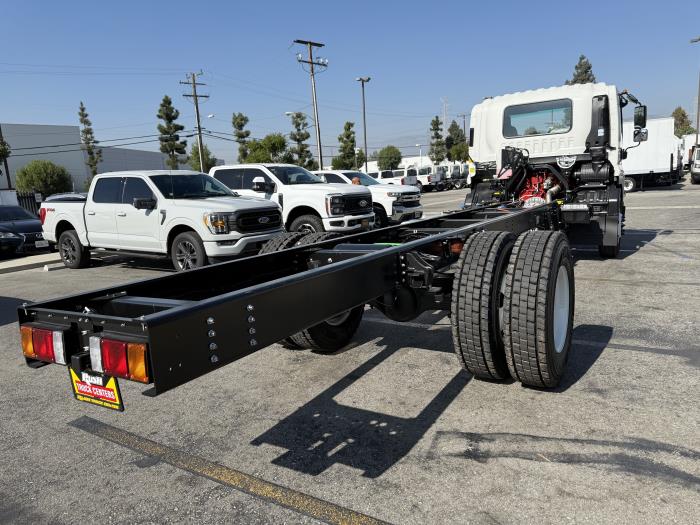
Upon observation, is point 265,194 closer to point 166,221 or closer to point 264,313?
point 166,221

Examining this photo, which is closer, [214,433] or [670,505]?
[670,505]

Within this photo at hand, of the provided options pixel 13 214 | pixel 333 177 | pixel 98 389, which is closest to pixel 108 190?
pixel 13 214

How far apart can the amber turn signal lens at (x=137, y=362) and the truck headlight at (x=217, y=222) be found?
6.57 metres

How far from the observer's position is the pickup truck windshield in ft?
30.6

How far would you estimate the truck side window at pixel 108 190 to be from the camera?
9734 millimetres

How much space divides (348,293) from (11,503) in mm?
1993

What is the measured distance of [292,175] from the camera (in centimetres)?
1197

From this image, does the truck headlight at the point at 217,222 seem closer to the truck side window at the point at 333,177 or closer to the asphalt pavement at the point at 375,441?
the asphalt pavement at the point at 375,441

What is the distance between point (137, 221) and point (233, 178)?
329cm

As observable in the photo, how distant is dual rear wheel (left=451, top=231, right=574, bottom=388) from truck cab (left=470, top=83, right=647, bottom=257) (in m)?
4.73

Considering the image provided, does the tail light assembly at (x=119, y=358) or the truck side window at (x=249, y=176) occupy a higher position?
the truck side window at (x=249, y=176)

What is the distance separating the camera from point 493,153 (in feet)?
30.9

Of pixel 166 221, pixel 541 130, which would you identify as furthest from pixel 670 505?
pixel 166 221

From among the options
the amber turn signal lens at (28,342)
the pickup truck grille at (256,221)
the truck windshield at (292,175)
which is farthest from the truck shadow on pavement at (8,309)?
the truck windshield at (292,175)
